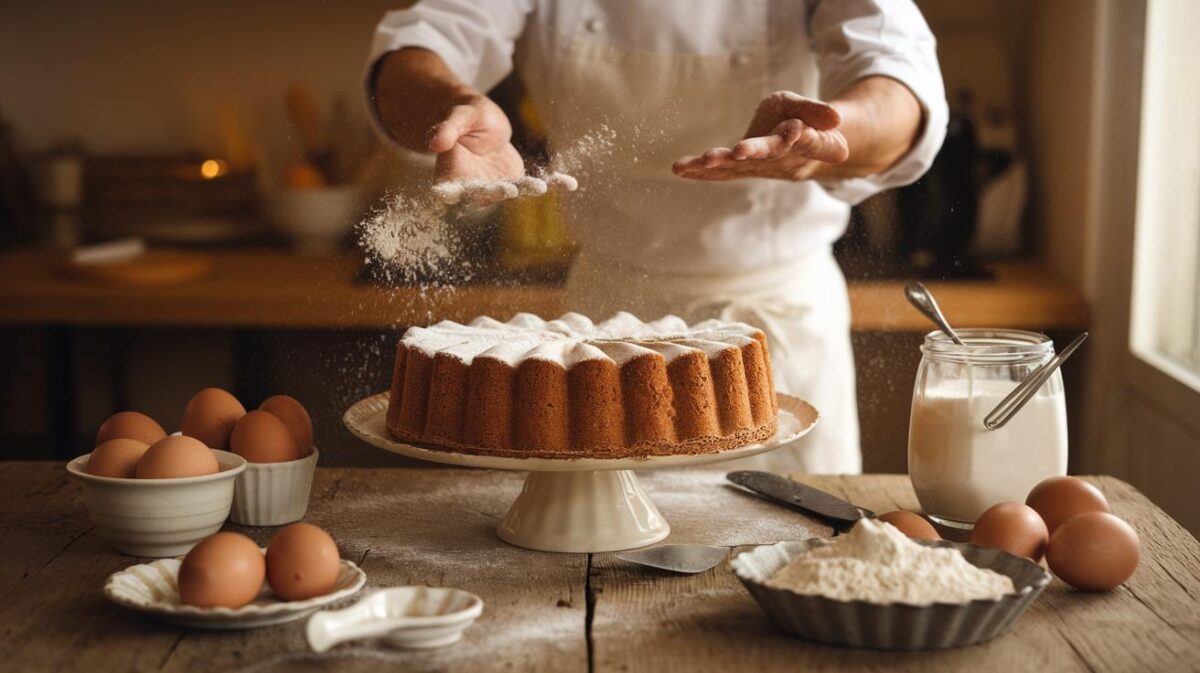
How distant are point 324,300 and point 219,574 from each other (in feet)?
2.55

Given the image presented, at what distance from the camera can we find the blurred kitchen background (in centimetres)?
181

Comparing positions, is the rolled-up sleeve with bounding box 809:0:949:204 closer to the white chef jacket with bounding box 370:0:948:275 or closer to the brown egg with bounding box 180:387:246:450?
the white chef jacket with bounding box 370:0:948:275

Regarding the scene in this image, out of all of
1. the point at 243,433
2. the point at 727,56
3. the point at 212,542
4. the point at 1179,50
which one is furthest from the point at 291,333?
the point at 1179,50

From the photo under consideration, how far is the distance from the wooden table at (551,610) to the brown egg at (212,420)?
0.37 feet

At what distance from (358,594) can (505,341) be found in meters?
0.35

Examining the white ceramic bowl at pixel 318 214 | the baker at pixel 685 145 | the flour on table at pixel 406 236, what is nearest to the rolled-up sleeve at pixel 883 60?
the baker at pixel 685 145

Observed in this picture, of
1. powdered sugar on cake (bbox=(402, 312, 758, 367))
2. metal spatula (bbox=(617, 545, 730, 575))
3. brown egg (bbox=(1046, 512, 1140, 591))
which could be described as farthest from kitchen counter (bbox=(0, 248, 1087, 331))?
brown egg (bbox=(1046, 512, 1140, 591))

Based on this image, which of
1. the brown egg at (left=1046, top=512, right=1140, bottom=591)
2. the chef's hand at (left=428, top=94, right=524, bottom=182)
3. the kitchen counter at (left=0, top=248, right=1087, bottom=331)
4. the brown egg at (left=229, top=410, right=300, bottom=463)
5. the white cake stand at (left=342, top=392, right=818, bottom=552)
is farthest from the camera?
the kitchen counter at (left=0, top=248, right=1087, bottom=331)

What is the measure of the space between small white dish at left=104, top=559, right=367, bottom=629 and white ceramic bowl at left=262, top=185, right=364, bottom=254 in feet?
2.15

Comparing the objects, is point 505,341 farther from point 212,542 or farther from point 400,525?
point 212,542

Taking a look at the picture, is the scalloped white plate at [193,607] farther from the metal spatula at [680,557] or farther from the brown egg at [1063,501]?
the brown egg at [1063,501]

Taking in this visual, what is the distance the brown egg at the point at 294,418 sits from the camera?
4.33 feet

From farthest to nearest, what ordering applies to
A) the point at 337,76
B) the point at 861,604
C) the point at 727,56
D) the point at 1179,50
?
1. the point at 337,76
2. the point at 1179,50
3. the point at 727,56
4. the point at 861,604

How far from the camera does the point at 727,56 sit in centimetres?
181
